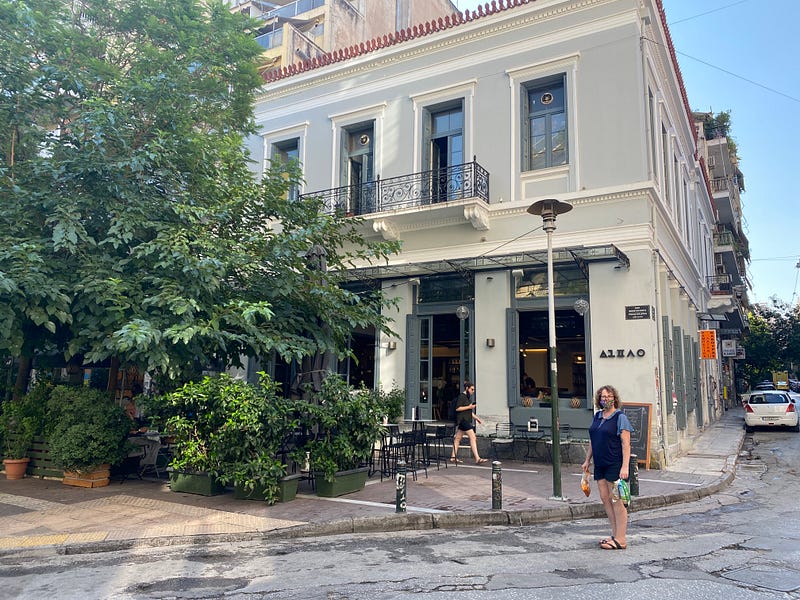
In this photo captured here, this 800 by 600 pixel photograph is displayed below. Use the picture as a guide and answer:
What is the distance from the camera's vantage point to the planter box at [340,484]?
9031 millimetres

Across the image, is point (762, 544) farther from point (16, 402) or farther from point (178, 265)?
point (16, 402)

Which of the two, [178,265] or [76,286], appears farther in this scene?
[178,265]

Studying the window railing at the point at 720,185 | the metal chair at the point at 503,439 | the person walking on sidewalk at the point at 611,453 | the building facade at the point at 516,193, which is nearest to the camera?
the person walking on sidewalk at the point at 611,453

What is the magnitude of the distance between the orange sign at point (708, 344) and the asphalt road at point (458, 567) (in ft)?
47.1

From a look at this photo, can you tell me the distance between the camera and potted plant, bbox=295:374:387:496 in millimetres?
9023

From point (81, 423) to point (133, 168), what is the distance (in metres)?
4.40

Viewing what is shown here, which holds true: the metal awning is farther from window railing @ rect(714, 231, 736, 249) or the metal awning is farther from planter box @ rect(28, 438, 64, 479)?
window railing @ rect(714, 231, 736, 249)

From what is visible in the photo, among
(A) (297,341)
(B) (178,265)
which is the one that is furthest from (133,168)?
(A) (297,341)

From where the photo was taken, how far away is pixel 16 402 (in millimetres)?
10992

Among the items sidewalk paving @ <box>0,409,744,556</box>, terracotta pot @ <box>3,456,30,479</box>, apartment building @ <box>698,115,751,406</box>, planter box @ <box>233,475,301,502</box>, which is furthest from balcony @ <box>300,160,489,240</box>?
apartment building @ <box>698,115,751,406</box>

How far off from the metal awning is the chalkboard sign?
9.86 feet

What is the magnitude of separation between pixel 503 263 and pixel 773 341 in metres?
40.2

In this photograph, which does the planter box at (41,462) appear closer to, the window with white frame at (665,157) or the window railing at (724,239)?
the window with white frame at (665,157)

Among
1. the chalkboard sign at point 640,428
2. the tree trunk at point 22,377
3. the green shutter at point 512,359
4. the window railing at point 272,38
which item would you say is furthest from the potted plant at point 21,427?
the window railing at point 272,38
